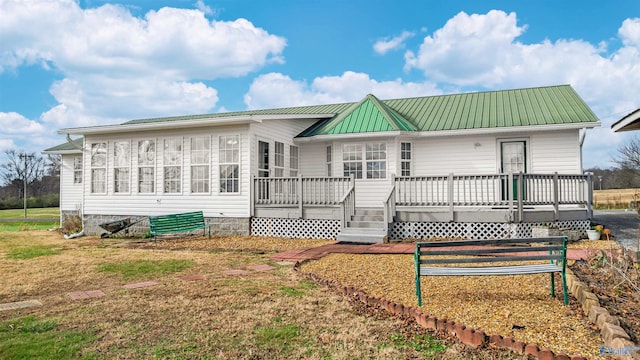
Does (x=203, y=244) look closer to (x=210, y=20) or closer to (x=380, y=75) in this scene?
(x=210, y=20)

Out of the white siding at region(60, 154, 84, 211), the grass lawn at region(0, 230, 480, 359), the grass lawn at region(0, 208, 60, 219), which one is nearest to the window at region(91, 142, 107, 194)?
the white siding at region(60, 154, 84, 211)

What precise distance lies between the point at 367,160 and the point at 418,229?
3393mm

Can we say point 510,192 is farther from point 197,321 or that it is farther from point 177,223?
point 177,223

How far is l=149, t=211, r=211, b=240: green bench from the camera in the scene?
1273 cm

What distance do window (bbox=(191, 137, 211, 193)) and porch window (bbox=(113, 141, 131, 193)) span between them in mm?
2809

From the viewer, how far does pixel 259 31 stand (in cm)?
A: 1617

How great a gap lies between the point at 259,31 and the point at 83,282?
463 inches

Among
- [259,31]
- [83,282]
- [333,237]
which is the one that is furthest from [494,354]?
[259,31]

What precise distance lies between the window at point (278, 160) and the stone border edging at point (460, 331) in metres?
9.12

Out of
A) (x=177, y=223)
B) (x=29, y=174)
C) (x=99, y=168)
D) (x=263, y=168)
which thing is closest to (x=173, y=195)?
(x=177, y=223)

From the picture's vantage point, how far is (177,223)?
1320cm

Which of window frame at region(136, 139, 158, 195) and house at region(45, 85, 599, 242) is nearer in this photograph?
house at region(45, 85, 599, 242)

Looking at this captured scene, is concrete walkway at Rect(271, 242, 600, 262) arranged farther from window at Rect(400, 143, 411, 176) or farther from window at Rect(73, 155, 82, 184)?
window at Rect(73, 155, 82, 184)

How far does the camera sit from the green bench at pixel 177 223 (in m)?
12.7
